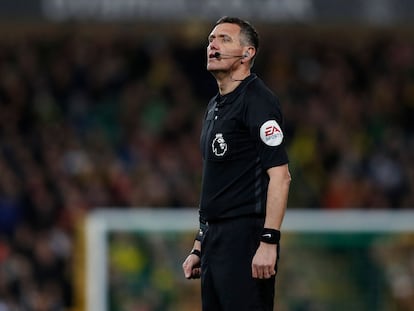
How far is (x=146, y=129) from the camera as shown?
1541 cm

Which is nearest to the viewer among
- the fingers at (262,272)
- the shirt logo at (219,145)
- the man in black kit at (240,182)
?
the fingers at (262,272)

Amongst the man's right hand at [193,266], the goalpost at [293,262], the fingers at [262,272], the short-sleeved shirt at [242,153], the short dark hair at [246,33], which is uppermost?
the short dark hair at [246,33]

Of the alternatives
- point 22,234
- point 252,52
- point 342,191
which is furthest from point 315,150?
point 252,52

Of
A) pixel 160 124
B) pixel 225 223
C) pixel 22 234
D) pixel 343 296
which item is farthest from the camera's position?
pixel 160 124

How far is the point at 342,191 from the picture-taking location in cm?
1448

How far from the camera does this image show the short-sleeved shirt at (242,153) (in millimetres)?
5793

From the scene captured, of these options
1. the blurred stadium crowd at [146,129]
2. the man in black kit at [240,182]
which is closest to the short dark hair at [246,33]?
the man in black kit at [240,182]

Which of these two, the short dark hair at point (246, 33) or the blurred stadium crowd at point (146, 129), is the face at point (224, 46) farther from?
the blurred stadium crowd at point (146, 129)

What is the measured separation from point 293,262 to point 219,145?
20.7ft

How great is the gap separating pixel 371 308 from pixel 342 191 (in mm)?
2641

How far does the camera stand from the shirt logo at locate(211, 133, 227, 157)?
233 inches

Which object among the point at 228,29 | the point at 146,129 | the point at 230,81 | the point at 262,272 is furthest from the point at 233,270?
the point at 146,129

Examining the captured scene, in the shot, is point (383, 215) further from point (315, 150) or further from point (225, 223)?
point (225, 223)

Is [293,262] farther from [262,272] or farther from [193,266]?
[262,272]
